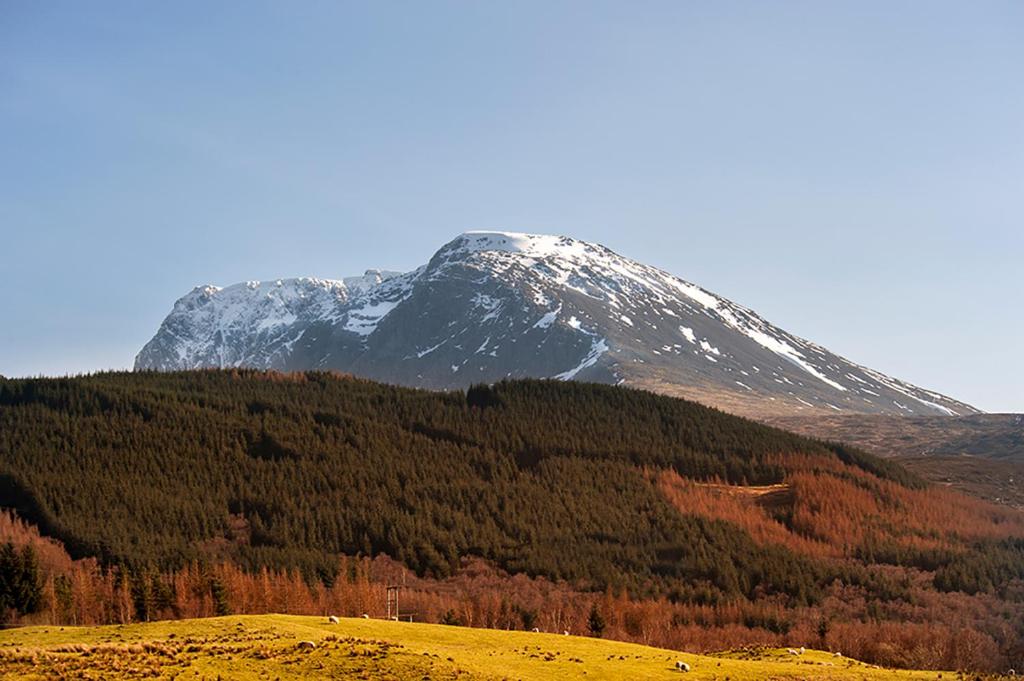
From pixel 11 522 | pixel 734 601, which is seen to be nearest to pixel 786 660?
pixel 734 601

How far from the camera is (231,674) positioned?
204 ft

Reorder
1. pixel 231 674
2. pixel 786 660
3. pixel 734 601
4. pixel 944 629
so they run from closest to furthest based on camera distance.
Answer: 1. pixel 231 674
2. pixel 786 660
3. pixel 944 629
4. pixel 734 601

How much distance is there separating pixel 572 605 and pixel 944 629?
2200 inches

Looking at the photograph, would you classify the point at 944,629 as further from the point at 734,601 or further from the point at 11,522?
the point at 11,522

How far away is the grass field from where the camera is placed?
61.9 m

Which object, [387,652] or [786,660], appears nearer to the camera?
[387,652]

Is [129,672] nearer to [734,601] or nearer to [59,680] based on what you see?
[59,680]

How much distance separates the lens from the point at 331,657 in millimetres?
66625

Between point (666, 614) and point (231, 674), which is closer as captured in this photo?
point (231, 674)

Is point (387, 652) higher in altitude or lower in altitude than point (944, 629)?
higher

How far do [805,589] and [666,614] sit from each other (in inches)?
1435

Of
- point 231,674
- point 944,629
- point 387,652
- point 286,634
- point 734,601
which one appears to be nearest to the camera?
point 231,674

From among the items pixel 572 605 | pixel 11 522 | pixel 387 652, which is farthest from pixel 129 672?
pixel 11 522

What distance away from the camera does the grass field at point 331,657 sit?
61.9 m
